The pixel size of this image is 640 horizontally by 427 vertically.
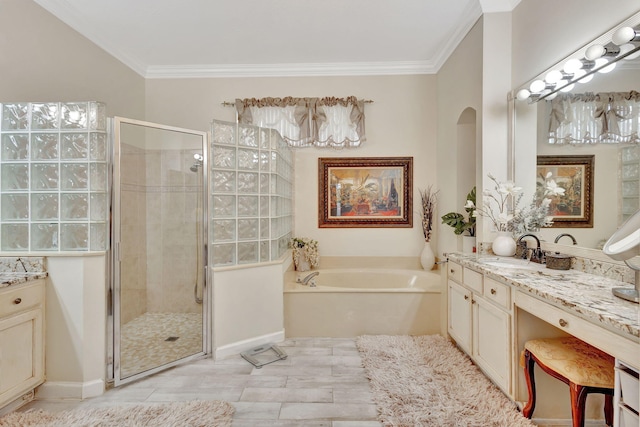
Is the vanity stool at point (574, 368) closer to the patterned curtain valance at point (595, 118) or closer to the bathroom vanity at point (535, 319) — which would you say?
the bathroom vanity at point (535, 319)

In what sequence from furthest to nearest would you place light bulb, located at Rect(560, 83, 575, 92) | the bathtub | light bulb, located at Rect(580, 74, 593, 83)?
the bathtub, light bulb, located at Rect(560, 83, 575, 92), light bulb, located at Rect(580, 74, 593, 83)

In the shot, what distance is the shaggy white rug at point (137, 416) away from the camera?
168cm

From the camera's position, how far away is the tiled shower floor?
7.17 ft

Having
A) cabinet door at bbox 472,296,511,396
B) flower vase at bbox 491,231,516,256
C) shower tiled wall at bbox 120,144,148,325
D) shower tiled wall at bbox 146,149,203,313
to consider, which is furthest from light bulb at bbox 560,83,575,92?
shower tiled wall at bbox 120,144,148,325

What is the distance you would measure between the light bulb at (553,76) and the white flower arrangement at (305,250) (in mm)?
2504

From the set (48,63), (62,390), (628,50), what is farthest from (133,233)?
(628,50)

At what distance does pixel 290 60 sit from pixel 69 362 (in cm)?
330

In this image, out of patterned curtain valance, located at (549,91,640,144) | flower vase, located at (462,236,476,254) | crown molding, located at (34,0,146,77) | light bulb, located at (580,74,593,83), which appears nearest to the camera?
patterned curtain valance, located at (549,91,640,144)

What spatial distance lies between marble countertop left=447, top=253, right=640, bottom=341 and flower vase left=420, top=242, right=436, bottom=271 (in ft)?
4.29

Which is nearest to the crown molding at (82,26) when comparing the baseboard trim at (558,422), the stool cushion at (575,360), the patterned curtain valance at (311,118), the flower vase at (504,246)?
the patterned curtain valance at (311,118)

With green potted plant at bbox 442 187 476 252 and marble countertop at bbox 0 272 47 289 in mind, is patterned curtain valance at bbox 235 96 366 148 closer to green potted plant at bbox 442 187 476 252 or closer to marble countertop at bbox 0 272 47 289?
green potted plant at bbox 442 187 476 252

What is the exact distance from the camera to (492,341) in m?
1.85

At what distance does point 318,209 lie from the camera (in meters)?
3.60

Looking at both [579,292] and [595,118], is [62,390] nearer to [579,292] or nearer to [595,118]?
[579,292]
